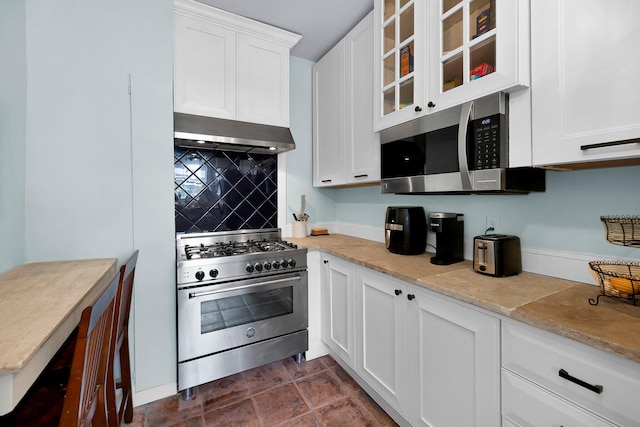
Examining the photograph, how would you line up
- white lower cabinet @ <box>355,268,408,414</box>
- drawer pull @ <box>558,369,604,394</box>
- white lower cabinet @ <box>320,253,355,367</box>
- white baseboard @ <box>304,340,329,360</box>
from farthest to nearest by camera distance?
white baseboard @ <box>304,340,329,360</box>
white lower cabinet @ <box>320,253,355,367</box>
white lower cabinet @ <box>355,268,408,414</box>
drawer pull @ <box>558,369,604,394</box>

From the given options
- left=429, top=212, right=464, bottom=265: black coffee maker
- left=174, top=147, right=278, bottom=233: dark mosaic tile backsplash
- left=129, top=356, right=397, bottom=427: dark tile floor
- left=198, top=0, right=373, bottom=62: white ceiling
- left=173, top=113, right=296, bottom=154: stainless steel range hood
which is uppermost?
left=198, top=0, right=373, bottom=62: white ceiling

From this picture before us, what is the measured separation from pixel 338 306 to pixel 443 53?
5.53 ft

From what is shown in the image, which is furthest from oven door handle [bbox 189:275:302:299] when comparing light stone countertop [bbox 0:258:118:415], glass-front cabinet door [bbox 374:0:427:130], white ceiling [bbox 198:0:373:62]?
white ceiling [bbox 198:0:373:62]

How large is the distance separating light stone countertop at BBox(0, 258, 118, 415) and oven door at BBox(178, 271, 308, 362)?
1.80 ft

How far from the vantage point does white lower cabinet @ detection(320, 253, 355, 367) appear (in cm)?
194

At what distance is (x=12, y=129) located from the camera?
1475 millimetres

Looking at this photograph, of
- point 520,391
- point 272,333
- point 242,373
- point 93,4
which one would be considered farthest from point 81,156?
point 520,391

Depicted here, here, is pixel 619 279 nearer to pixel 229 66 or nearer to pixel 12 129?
pixel 229 66

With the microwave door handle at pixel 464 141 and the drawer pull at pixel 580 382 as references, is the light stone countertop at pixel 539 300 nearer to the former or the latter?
the drawer pull at pixel 580 382

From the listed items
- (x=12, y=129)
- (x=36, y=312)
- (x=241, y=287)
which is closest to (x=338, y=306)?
(x=241, y=287)

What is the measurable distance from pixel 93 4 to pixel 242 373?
2590 mm

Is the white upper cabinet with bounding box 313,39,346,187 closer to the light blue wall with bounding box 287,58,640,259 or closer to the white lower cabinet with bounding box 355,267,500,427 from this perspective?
the light blue wall with bounding box 287,58,640,259

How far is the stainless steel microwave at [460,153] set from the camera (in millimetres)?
1260

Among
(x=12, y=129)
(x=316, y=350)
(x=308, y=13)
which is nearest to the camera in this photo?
(x=12, y=129)
